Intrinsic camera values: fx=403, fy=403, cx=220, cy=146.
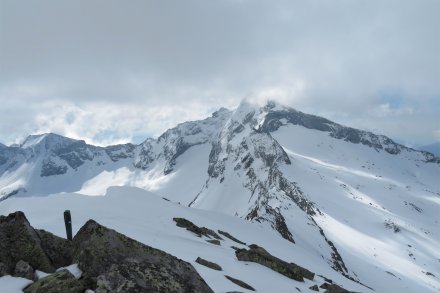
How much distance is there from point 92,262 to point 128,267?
132 centimetres

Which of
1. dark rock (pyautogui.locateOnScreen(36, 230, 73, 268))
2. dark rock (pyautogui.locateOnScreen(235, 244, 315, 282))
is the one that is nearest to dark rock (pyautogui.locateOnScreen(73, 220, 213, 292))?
dark rock (pyautogui.locateOnScreen(36, 230, 73, 268))

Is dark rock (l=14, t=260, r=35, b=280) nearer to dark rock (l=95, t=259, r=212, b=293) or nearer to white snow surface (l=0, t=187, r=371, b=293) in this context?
dark rock (l=95, t=259, r=212, b=293)

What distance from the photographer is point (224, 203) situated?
655ft

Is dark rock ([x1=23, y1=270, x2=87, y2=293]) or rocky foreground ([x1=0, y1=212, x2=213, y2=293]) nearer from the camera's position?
rocky foreground ([x1=0, y1=212, x2=213, y2=293])

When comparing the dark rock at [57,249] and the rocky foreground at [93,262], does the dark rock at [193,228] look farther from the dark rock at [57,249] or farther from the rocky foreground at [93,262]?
the rocky foreground at [93,262]

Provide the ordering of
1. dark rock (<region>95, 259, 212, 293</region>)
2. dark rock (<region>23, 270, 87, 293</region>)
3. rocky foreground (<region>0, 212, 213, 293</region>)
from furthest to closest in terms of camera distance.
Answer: dark rock (<region>23, 270, 87, 293</region>) → rocky foreground (<region>0, 212, 213, 293</region>) → dark rock (<region>95, 259, 212, 293</region>)

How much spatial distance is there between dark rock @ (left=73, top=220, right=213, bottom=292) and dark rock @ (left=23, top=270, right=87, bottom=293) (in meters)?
0.29

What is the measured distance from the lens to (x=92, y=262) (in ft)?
33.3

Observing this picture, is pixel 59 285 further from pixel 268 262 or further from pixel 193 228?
pixel 193 228

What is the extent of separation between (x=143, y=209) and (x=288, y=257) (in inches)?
522

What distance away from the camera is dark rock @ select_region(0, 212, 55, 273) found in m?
11.6

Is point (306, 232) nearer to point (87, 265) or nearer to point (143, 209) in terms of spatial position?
point (143, 209)

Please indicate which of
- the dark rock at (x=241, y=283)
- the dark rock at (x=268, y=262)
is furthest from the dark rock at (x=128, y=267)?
the dark rock at (x=268, y=262)

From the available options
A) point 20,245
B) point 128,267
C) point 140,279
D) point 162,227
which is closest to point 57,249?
point 20,245
